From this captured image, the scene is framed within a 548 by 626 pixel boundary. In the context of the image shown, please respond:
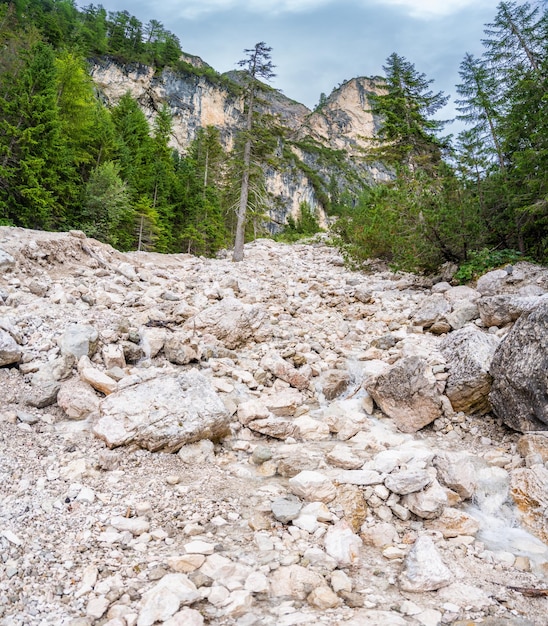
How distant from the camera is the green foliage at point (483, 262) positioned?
430 inches

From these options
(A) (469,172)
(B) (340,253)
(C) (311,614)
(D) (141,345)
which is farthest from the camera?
(B) (340,253)

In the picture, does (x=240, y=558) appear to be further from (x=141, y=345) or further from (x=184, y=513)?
(x=141, y=345)

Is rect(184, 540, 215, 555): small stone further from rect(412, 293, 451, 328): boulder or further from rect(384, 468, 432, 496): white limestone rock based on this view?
rect(412, 293, 451, 328): boulder

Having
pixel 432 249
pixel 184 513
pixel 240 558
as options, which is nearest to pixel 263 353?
pixel 184 513

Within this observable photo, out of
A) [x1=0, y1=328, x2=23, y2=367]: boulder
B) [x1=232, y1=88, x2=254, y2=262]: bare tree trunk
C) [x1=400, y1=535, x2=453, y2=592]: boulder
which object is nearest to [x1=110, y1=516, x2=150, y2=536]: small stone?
[x1=400, y1=535, x2=453, y2=592]: boulder

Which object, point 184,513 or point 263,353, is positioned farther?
point 263,353

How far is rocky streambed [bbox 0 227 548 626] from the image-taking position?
2.81m

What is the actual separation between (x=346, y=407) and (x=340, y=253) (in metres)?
17.0

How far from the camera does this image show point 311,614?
2654 millimetres

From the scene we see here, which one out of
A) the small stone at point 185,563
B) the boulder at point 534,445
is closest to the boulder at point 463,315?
the boulder at point 534,445

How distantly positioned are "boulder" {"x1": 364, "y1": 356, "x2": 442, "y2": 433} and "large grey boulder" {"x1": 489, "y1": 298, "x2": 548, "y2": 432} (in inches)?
35.8

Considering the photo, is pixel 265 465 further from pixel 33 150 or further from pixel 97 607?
pixel 33 150

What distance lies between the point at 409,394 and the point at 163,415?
398 centimetres

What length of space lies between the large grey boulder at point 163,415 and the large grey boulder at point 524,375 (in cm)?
421
